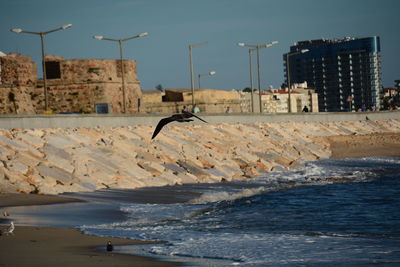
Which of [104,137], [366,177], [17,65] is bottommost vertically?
[366,177]

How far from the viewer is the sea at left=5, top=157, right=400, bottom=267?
1400 cm

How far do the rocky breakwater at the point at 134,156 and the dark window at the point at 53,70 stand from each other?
75.9ft

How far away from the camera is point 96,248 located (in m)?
14.2

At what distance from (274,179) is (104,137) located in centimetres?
699

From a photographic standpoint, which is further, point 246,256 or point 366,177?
point 366,177

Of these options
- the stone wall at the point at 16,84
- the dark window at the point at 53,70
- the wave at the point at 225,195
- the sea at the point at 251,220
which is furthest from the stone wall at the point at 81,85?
the wave at the point at 225,195

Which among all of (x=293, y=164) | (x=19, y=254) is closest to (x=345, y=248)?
(x=19, y=254)

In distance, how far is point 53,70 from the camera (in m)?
65.2

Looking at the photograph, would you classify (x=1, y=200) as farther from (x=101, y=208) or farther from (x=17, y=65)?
(x=17, y=65)

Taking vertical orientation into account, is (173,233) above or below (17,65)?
below

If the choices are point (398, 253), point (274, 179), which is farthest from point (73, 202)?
point (274, 179)

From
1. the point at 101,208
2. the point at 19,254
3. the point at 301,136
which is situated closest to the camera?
the point at 19,254

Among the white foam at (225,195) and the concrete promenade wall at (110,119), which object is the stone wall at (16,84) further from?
the white foam at (225,195)

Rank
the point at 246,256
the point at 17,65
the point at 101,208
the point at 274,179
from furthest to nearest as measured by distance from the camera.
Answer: the point at 17,65 → the point at 274,179 → the point at 101,208 → the point at 246,256
